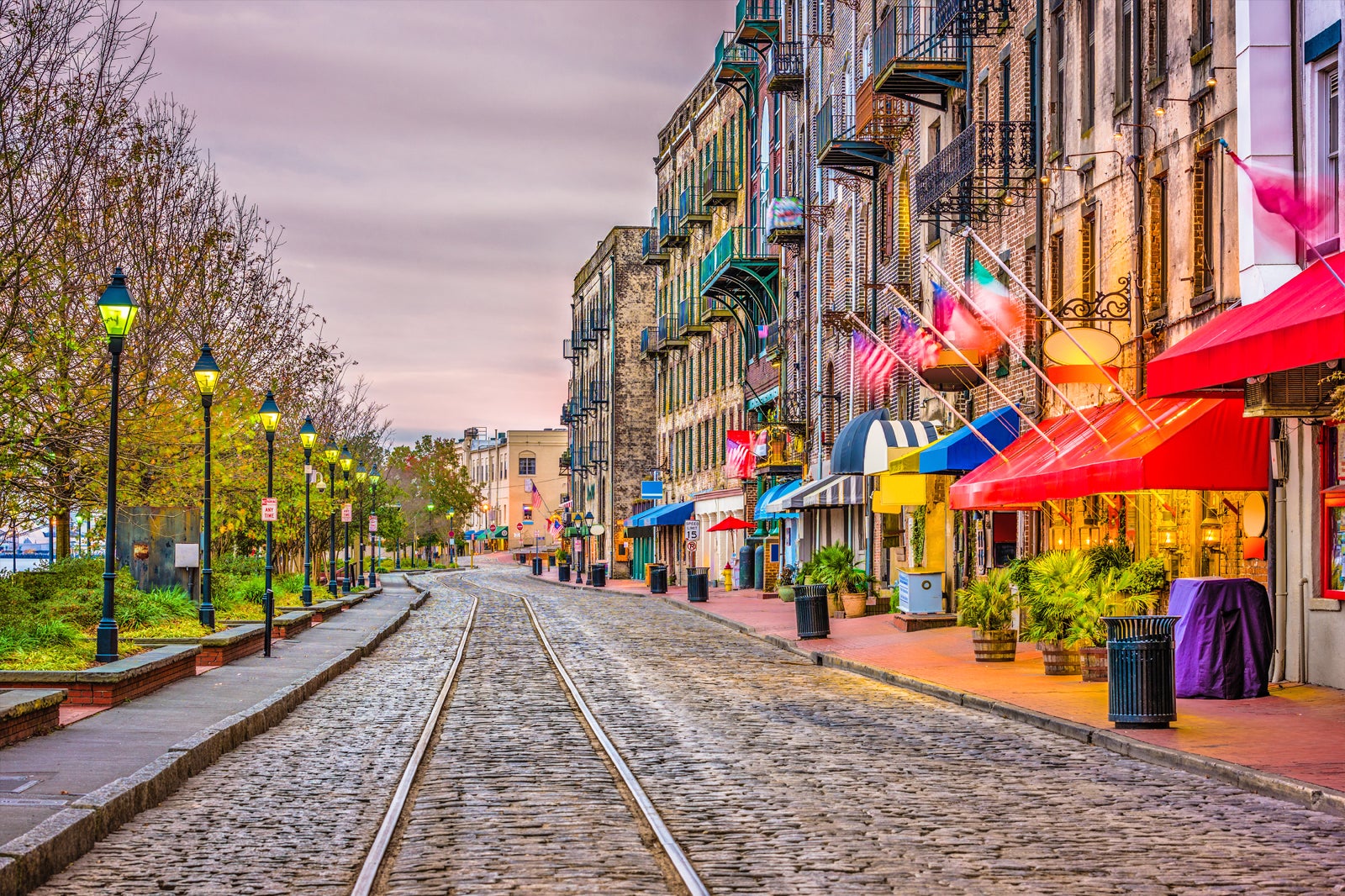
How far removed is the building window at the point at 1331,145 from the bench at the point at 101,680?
13779mm

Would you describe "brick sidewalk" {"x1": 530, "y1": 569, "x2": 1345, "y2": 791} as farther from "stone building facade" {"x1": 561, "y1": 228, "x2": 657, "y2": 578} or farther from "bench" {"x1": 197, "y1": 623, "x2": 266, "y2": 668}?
"stone building facade" {"x1": 561, "y1": 228, "x2": 657, "y2": 578}

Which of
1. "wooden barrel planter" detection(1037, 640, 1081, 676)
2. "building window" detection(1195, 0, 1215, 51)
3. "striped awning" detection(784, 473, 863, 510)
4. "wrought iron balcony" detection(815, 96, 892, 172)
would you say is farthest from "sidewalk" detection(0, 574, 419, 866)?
"wrought iron balcony" detection(815, 96, 892, 172)

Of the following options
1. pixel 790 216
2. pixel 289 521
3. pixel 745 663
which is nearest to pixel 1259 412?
pixel 745 663

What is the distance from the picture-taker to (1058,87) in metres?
26.7

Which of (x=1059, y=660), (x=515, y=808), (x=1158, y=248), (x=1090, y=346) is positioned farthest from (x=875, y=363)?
(x=515, y=808)

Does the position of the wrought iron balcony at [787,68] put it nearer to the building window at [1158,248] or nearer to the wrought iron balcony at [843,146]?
the wrought iron balcony at [843,146]

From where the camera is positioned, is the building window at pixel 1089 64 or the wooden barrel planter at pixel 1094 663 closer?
the wooden barrel planter at pixel 1094 663

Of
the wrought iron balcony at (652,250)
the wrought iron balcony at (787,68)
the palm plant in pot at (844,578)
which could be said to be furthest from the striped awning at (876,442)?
the wrought iron balcony at (652,250)

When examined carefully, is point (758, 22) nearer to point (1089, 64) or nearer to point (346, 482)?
point (346, 482)

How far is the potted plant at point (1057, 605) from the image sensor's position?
66.1 ft

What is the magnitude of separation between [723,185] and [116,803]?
176 feet

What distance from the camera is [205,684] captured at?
19.4 m

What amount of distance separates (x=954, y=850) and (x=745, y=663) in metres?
15.6

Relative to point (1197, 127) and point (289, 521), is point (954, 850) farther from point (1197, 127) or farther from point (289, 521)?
point (289, 521)
